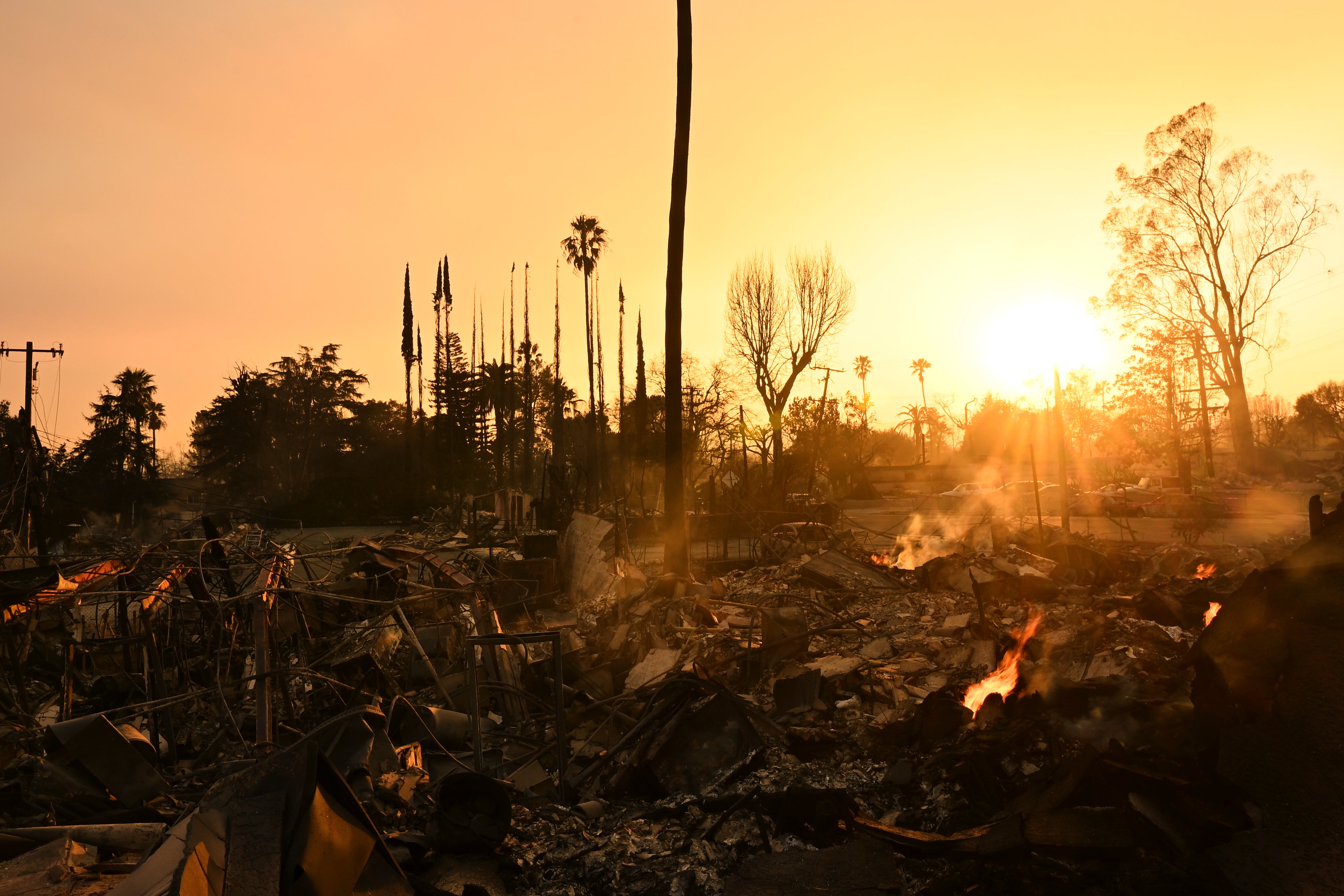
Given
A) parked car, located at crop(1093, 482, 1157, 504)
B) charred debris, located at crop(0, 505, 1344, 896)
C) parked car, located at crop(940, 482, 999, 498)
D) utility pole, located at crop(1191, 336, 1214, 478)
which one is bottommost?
charred debris, located at crop(0, 505, 1344, 896)

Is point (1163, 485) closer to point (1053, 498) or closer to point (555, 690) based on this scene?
point (1053, 498)

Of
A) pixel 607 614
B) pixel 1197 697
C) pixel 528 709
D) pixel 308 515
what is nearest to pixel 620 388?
pixel 308 515

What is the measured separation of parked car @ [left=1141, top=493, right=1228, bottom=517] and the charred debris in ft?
36.5

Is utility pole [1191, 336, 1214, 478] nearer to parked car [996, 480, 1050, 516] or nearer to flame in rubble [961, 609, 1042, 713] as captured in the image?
parked car [996, 480, 1050, 516]

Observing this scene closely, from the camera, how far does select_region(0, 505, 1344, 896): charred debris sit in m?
3.76

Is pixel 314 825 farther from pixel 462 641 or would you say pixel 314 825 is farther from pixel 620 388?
pixel 620 388

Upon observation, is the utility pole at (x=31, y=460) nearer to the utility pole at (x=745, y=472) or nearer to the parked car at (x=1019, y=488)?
the utility pole at (x=745, y=472)

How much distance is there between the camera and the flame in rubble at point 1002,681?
19.2 ft

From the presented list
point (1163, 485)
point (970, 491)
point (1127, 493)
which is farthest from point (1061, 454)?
point (1163, 485)

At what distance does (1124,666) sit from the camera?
19.7ft

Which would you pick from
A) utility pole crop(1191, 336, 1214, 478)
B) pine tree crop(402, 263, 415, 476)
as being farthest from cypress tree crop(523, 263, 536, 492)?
utility pole crop(1191, 336, 1214, 478)

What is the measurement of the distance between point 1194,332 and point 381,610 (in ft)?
120

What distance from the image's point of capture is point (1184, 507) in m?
20.2

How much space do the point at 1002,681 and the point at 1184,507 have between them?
59.7ft
